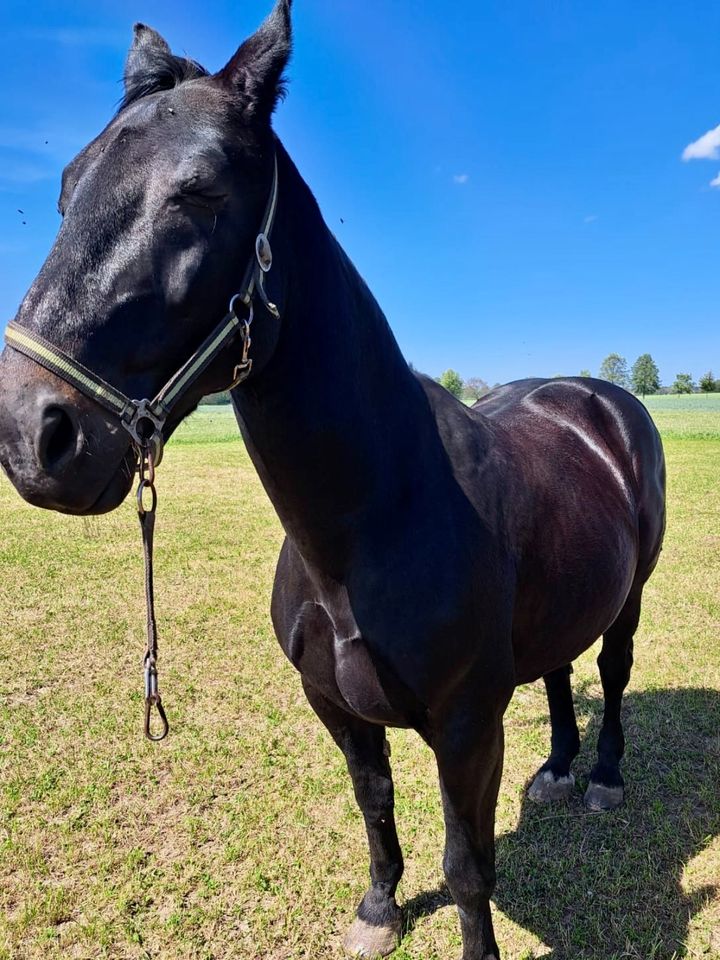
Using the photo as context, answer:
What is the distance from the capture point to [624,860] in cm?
306

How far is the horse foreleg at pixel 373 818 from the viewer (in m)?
2.43

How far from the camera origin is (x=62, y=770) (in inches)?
149

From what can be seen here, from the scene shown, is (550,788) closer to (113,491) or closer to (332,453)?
(332,453)

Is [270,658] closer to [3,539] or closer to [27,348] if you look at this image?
[27,348]

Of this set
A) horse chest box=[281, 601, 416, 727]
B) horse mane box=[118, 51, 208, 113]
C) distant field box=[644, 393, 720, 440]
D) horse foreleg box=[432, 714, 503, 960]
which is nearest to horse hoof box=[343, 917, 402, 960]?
horse foreleg box=[432, 714, 503, 960]

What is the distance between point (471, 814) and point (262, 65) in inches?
89.7

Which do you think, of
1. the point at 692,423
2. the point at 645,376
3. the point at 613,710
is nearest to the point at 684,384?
the point at 645,376

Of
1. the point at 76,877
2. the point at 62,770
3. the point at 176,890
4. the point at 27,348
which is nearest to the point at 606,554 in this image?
the point at 27,348

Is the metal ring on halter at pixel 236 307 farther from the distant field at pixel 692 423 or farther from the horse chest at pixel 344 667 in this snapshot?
the distant field at pixel 692 423

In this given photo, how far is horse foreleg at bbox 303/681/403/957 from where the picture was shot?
243cm

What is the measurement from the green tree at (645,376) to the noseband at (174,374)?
109384 mm

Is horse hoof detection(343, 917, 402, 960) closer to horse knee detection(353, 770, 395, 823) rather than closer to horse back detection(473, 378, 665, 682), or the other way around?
horse knee detection(353, 770, 395, 823)

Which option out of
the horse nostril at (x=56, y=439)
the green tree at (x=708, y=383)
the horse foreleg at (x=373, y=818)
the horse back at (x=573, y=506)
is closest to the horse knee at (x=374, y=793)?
the horse foreleg at (x=373, y=818)

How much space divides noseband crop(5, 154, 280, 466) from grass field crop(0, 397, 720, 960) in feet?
1.99
